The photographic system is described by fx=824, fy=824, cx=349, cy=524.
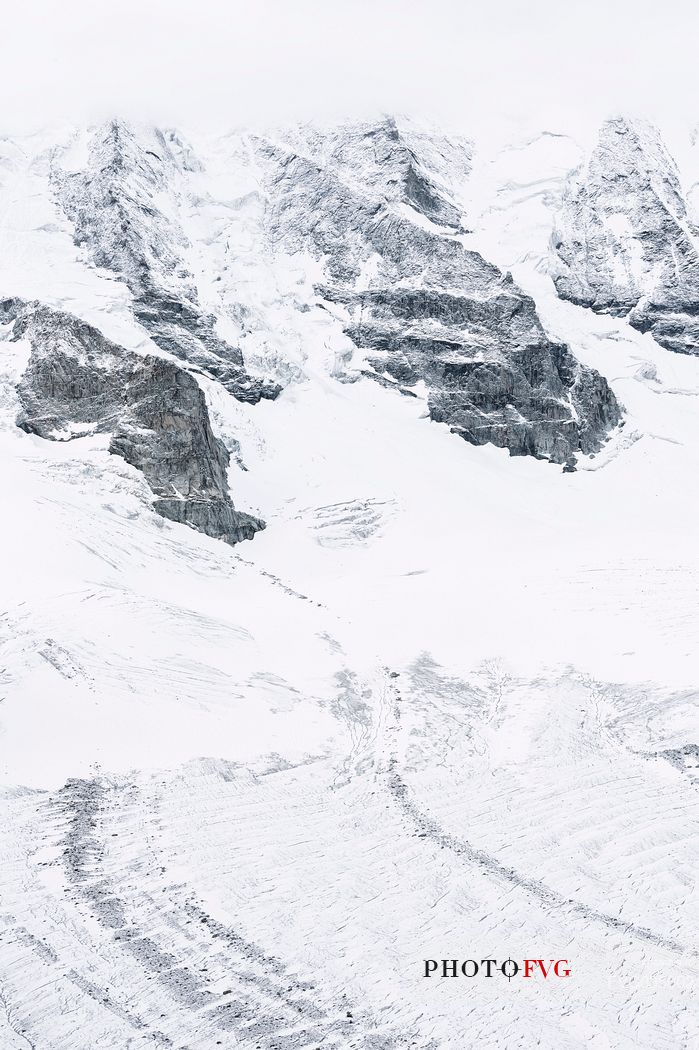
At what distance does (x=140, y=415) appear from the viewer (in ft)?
190

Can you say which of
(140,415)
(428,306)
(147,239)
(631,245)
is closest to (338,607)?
(140,415)

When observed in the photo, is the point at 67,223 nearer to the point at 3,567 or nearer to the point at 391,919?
the point at 3,567

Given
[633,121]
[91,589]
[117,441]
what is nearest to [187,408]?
[117,441]

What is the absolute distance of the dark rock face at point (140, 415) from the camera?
5525 centimetres

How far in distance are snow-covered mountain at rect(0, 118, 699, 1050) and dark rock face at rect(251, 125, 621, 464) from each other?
17.6 inches

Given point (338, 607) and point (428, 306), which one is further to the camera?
point (428, 306)

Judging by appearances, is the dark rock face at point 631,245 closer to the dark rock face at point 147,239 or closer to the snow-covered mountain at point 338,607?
the snow-covered mountain at point 338,607

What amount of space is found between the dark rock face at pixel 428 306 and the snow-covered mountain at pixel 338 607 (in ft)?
1.47

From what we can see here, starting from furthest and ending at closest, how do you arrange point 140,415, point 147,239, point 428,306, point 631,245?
point 631,245 < point 428,306 < point 147,239 < point 140,415

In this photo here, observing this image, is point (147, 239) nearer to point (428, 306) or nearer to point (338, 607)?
point (428, 306)

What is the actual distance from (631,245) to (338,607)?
94091 millimetres

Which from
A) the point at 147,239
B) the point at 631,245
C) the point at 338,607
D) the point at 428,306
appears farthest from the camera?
the point at 631,245

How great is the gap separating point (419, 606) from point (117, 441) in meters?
27.0

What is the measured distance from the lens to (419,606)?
131ft
